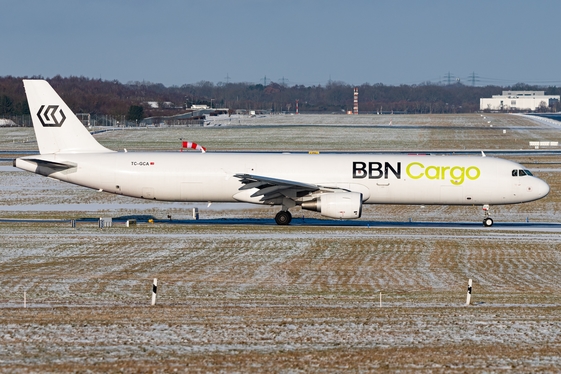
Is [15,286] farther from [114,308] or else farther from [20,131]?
[20,131]

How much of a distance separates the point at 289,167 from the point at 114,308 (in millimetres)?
21643

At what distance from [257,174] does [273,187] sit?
145cm

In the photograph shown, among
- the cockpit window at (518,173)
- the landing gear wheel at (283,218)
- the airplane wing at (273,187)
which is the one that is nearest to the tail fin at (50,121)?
the airplane wing at (273,187)

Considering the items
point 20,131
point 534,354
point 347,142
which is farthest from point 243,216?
point 20,131

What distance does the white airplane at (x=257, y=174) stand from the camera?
3978 centimetres

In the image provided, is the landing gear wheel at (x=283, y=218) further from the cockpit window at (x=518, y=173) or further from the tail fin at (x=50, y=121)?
the cockpit window at (x=518, y=173)

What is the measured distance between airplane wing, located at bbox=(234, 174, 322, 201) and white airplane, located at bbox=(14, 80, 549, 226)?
5cm

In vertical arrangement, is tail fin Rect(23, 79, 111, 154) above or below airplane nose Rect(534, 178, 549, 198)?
above

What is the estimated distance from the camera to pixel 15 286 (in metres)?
23.6

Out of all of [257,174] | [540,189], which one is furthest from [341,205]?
[540,189]

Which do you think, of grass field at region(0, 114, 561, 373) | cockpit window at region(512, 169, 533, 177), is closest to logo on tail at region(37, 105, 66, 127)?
grass field at region(0, 114, 561, 373)

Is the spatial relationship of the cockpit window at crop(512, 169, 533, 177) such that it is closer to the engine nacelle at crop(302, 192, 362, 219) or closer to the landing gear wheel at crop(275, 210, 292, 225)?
the engine nacelle at crop(302, 192, 362, 219)

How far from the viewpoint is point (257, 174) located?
40062 millimetres

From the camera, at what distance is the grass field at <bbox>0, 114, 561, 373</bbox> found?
47.8 feet
